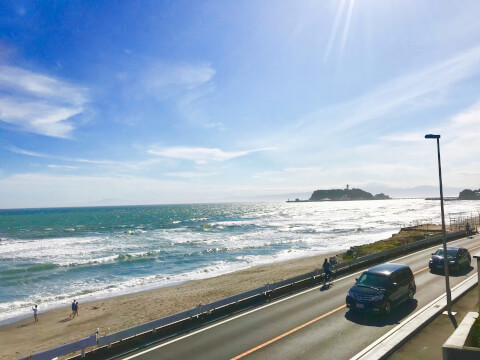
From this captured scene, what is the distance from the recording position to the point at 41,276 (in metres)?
39.3

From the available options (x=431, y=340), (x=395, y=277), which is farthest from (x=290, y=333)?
(x=395, y=277)

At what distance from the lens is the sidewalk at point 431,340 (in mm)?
9641

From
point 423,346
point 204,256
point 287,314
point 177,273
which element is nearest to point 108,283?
point 177,273

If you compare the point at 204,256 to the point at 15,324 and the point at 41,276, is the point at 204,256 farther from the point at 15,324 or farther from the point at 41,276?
the point at 15,324

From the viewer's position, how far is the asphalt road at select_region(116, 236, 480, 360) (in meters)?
10.9

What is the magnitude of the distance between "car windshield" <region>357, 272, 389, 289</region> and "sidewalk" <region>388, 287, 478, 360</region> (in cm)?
231

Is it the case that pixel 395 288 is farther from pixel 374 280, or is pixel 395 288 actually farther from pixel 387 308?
pixel 387 308

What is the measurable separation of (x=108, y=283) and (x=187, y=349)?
90.8ft

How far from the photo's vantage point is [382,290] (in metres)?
13.8

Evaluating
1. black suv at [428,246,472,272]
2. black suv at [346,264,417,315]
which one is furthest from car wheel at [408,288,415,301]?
black suv at [428,246,472,272]

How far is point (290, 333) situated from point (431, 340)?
471cm

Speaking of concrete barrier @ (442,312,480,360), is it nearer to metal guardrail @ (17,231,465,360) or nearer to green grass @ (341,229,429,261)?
metal guardrail @ (17,231,465,360)

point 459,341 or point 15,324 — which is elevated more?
point 459,341

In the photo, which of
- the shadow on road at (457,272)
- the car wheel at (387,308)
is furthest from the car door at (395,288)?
the shadow on road at (457,272)
